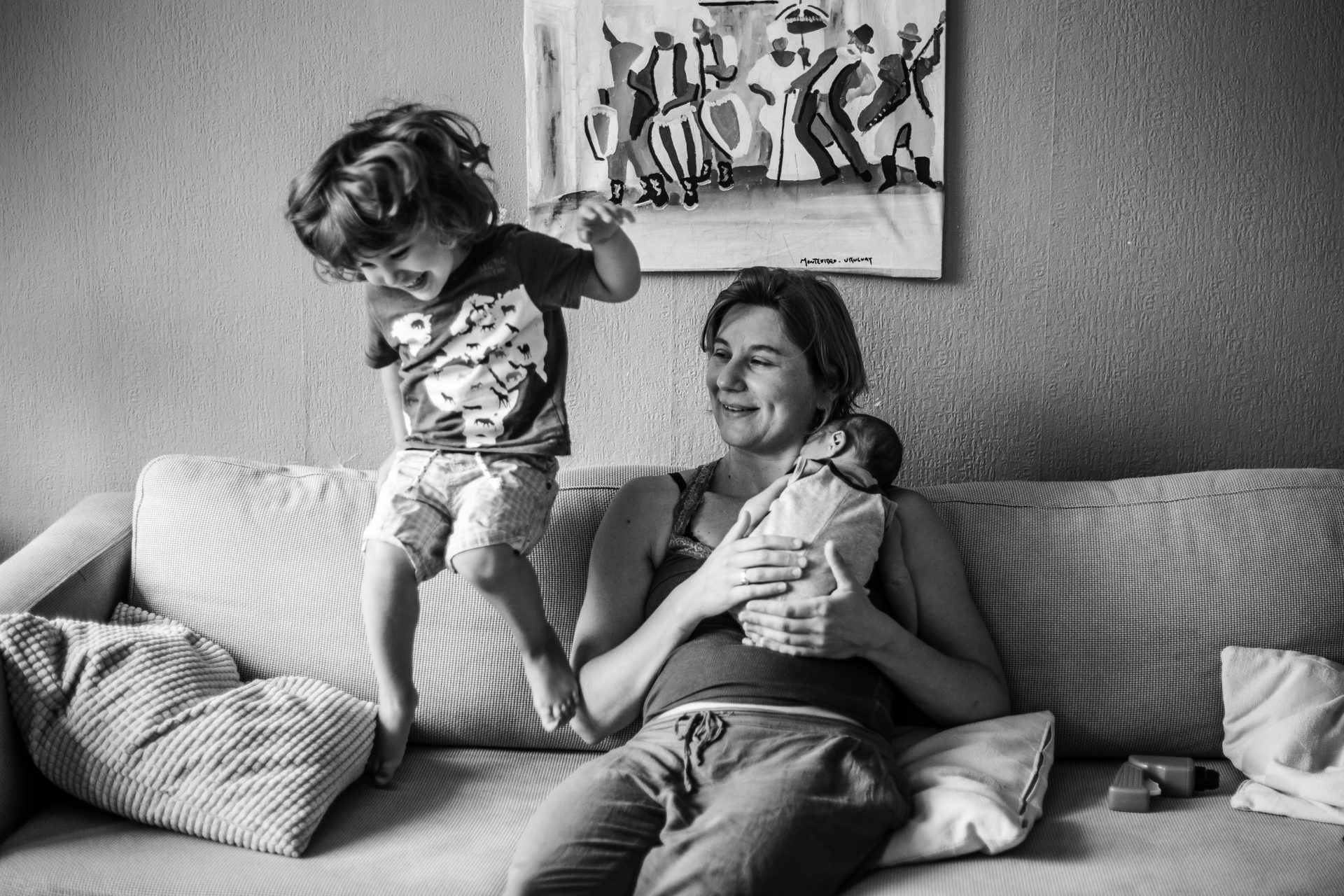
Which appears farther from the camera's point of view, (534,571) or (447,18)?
(447,18)

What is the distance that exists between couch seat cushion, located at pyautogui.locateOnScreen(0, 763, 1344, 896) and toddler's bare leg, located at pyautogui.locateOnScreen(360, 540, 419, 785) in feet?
0.25

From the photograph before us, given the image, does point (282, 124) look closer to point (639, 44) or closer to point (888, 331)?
point (639, 44)

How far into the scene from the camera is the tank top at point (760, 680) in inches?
62.9

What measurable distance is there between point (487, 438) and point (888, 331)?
88 cm

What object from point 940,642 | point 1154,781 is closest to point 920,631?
point 940,642

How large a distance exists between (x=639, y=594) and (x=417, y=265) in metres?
0.63

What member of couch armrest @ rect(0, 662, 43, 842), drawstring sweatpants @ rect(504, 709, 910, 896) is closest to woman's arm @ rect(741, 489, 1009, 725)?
drawstring sweatpants @ rect(504, 709, 910, 896)

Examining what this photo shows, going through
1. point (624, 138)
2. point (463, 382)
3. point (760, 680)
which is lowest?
point (760, 680)

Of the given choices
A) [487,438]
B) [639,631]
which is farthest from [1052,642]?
[487,438]

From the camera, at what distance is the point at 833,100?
6.89ft

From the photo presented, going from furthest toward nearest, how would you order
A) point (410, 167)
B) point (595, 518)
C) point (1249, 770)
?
point (595, 518) → point (1249, 770) → point (410, 167)

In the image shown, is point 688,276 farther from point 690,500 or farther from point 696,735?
point 696,735

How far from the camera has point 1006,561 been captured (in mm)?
1830

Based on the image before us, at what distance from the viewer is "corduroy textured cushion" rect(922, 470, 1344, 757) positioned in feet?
5.77
